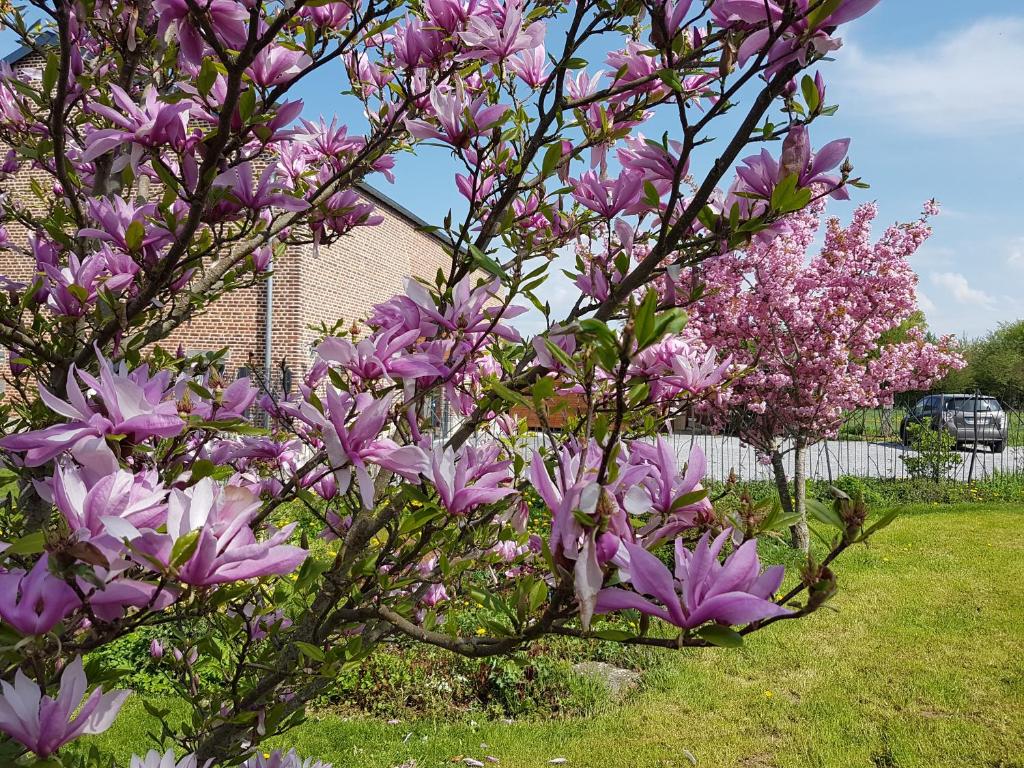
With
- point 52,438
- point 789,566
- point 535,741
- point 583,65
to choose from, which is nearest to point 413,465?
point 52,438

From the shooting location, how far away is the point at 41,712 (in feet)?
2.82

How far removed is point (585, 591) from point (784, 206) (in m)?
0.73

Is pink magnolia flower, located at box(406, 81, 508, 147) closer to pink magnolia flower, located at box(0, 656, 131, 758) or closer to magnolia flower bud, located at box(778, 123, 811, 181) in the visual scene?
magnolia flower bud, located at box(778, 123, 811, 181)

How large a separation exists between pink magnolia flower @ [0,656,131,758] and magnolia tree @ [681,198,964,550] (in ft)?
25.7

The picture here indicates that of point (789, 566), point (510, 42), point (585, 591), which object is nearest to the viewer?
point (585, 591)

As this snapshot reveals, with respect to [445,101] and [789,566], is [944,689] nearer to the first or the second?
[789,566]

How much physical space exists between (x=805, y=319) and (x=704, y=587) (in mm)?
8189

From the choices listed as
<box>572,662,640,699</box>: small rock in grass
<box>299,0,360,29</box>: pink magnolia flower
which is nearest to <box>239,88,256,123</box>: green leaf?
<box>299,0,360,29</box>: pink magnolia flower

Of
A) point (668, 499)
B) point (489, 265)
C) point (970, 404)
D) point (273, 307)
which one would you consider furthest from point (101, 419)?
point (970, 404)

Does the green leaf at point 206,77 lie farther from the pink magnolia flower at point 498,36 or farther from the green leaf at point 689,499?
the green leaf at point 689,499

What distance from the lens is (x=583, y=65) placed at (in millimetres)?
1596

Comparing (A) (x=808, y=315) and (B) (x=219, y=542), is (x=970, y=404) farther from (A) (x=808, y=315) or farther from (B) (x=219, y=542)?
(B) (x=219, y=542)

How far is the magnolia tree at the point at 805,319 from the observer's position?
327 inches

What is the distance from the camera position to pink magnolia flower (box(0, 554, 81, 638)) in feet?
2.55
